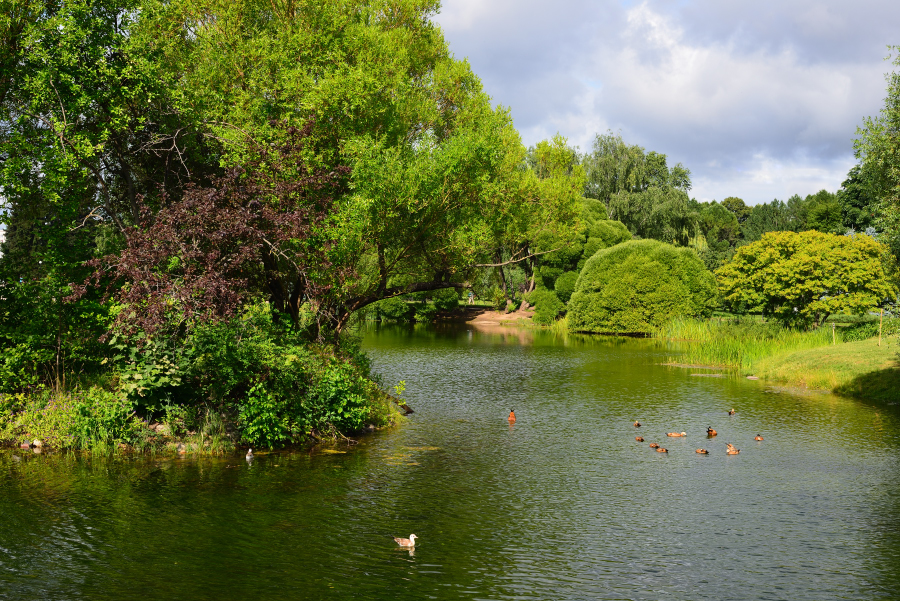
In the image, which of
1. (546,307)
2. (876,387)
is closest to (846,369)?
(876,387)

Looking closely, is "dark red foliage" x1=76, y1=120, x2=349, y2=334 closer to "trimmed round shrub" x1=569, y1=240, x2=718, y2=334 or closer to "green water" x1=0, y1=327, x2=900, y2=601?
"green water" x1=0, y1=327, x2=900, y2=601

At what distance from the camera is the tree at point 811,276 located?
46.4 meters

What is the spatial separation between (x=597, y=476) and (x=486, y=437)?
5535 millimetres

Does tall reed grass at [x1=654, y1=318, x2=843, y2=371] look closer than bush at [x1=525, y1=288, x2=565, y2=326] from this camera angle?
Yes

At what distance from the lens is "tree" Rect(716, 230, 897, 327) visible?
46.4m

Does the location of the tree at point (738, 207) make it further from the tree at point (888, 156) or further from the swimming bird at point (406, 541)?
the swimming bird at point (406, 541)

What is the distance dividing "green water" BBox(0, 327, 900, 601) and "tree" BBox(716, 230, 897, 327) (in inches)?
835

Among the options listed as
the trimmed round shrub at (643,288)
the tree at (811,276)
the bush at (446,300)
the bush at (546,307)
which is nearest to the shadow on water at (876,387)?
the tree at (811,276)

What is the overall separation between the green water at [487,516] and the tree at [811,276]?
69.5 ft

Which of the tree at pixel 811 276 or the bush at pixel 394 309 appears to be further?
the bush at pixel 394 309

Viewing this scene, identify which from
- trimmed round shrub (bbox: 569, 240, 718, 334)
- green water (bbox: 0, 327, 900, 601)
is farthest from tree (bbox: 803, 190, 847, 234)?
green water (bbox: 0, 327, 900, 601)

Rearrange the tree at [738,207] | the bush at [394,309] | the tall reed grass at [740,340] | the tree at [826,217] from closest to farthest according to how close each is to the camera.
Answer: the tall reed grass at [740,340], the bush at [394,309], the tree at [826,217], the tree at [738,207]

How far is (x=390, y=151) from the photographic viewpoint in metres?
24.0

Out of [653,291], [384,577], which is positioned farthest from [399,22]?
[653,291]
